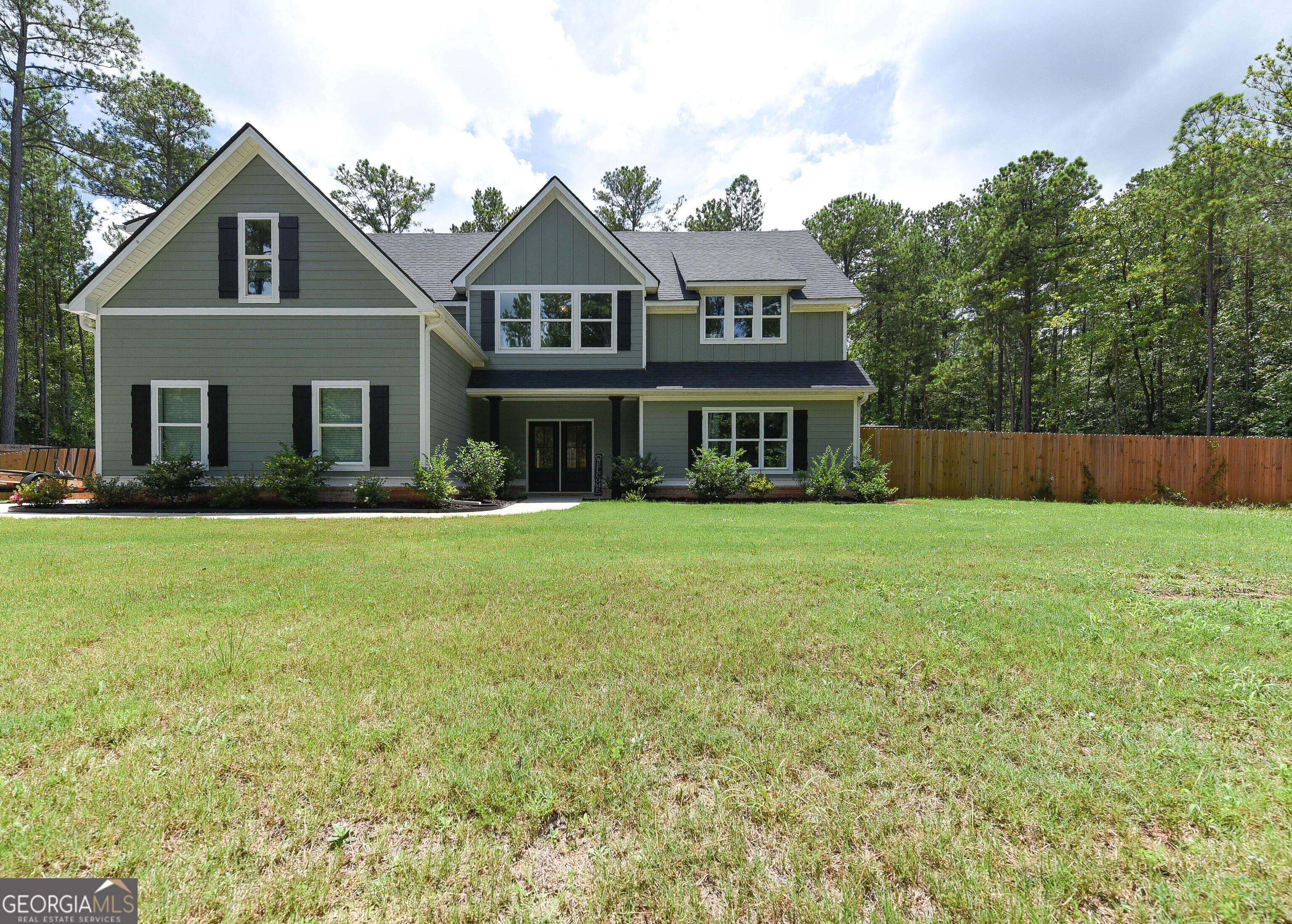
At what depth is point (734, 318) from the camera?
15.6 m

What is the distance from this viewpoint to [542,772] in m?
2.00

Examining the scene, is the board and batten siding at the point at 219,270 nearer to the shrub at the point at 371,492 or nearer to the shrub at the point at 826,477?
the shrub at the point at 371,492

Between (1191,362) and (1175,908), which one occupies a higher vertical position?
(1191,362)

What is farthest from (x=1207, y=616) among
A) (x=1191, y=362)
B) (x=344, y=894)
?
(x=1191, y=362)

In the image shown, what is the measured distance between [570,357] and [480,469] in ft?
14.4

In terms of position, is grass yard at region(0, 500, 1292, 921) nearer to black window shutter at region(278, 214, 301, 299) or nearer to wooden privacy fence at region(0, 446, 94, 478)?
black window shutter at region(278, 214, 301, 299)

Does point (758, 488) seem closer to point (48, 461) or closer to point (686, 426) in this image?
point (686, 426)

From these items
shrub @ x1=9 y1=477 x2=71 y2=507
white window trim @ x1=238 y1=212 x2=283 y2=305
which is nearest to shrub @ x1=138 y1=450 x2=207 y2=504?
shrub @ x1=9 y1=477 x2=71 y2=507

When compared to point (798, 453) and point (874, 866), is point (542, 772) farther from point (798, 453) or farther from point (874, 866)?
point (798, 453)

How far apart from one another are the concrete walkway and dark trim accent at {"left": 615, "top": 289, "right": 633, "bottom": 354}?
5352mm

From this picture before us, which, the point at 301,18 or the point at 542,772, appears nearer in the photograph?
the point at 542,772

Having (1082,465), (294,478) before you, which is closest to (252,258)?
(294,478)

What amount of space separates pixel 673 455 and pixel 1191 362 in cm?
2551

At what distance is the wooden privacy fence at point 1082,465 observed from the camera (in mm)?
14281
